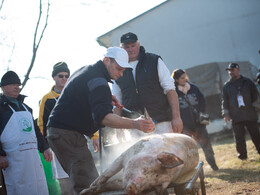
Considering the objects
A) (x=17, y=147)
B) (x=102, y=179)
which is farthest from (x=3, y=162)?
(x=102, y=179)

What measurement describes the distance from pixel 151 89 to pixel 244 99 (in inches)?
152

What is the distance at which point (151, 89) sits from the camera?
443 centimetres

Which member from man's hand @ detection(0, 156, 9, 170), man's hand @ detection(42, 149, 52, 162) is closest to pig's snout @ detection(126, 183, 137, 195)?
man's hand @ detection(0, 156, 9, 170)

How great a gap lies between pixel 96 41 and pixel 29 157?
15756 mm

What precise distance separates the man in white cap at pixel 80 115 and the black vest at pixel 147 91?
1.09 metres

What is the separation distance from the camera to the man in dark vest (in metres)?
4.40

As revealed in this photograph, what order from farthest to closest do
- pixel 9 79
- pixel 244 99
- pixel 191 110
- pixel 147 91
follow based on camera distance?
1. pixel 244 99
2. pixel 191 110
3. pixel 9 79
4. pixel 147 91

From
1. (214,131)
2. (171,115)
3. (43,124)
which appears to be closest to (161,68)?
(171,115)

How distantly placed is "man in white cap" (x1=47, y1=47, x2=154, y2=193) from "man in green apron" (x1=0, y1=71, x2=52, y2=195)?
1.07 m

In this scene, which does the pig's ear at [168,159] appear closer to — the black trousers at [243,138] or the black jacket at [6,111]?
the black jacket at [6,111]

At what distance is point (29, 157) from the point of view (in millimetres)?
4375

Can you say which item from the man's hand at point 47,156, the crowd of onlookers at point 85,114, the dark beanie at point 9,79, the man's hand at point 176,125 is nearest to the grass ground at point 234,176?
the crowd of onlookers at point 85,114

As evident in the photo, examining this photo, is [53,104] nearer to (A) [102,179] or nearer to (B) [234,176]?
(A) [102,179]

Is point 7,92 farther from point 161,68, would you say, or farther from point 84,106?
point 161,68
